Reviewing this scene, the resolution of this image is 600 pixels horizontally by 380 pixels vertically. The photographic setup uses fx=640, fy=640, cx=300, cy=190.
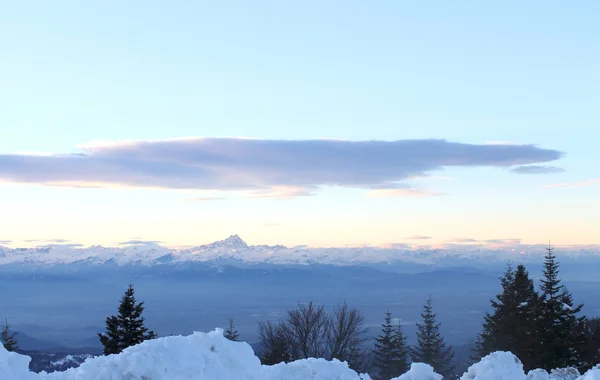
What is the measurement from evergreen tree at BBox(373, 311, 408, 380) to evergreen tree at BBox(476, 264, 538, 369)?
13.4 meters

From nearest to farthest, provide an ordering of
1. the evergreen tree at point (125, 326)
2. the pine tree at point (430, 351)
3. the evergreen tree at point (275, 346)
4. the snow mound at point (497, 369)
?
the snow mound at point (497, 369)
the evergreen tree at point (125, 326)
the evergreen tree at point (275, 346)
the pine tree at point (430, 351)

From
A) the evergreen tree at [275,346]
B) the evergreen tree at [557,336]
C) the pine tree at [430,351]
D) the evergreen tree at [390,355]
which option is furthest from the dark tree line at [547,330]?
the pine tree at [430,351]

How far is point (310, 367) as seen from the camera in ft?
32.8

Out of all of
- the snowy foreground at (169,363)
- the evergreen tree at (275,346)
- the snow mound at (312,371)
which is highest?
the snowy foreground at (169,363)

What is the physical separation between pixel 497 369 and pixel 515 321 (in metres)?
25.7

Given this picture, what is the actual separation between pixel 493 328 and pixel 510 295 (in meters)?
2.55

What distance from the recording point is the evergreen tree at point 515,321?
31562 millimetres

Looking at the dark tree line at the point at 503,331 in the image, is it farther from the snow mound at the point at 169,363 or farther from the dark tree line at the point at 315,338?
the snow mound at the point at 169,363

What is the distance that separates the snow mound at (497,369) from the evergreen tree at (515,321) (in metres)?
20.1

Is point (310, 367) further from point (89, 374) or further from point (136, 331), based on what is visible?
point (136, 331)

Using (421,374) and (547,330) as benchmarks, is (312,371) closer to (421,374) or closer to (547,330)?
(421,374)

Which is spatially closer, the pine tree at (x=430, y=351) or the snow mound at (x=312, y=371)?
the snow mound at (x=312, y=371)

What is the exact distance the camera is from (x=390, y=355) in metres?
55.9

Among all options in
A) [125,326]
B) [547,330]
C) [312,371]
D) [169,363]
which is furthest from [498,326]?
[169,363]
